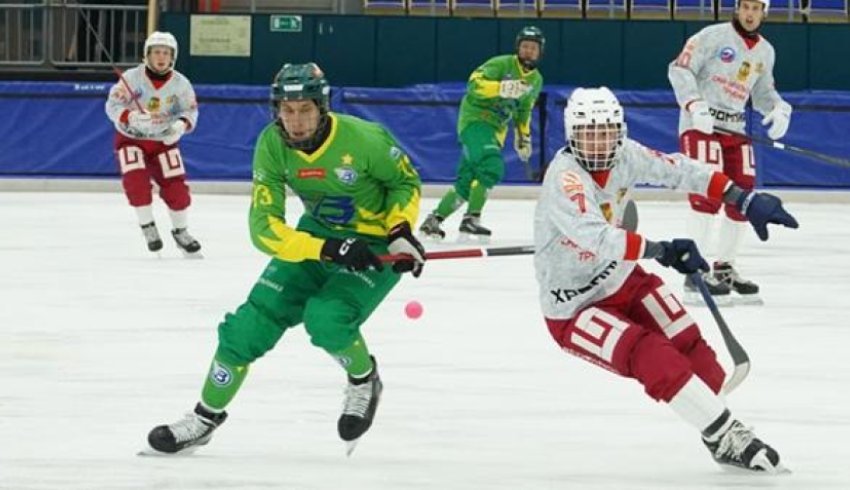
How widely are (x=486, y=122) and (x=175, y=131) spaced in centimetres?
256

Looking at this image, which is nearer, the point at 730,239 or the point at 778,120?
the point at 778,120

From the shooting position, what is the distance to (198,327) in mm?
9719

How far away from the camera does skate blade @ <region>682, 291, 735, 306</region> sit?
10.9 m

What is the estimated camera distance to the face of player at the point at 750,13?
11.2 m

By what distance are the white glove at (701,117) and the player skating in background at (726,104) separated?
27 mm

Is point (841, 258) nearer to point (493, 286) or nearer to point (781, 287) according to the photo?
point (781, 287)

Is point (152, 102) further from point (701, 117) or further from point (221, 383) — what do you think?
point (221, 383)

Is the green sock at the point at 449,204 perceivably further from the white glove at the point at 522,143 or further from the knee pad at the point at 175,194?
the knee pad at the point at 175,194

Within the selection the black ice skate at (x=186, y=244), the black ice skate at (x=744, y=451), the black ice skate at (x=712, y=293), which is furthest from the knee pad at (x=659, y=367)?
the black ice skate at (x=186, y=244)

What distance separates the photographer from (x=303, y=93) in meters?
6.05

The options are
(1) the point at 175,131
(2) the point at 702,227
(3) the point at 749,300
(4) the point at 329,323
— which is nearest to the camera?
(4) the point at 329,323

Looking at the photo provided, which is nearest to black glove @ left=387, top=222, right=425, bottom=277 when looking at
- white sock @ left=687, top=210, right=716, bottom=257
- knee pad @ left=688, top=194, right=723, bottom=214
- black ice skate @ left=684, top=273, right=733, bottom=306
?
black ice skate @ left=684, top=273, right=733, bottom=306

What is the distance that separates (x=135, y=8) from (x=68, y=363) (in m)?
14.1

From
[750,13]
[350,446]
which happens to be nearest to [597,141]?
[350,446]
